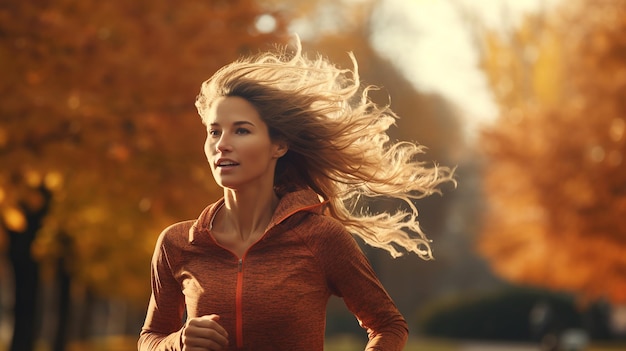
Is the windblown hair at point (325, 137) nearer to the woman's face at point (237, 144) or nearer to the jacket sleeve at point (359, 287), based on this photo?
the woman's face at point (237, 144)

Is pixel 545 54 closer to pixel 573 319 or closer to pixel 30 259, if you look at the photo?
pixel 30 259

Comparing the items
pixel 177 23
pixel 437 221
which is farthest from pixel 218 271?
pixel 437 221

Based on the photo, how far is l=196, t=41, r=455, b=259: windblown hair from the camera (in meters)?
3.85

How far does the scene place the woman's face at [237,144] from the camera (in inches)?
145

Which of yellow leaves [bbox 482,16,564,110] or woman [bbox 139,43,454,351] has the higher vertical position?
yellow leaves [bbox 482,16,564,110]

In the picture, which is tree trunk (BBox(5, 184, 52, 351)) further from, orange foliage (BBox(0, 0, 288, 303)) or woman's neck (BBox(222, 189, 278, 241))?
woman's neck (BBox(222, 189, 278, 241))

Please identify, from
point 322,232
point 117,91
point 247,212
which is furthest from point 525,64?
point 322,232

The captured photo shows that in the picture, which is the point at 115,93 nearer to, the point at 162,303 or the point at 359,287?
the point at 162,303

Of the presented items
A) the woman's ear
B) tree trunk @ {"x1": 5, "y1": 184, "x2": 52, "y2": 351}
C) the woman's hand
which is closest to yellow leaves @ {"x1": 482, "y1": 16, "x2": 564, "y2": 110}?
tree trunk @ {"x1": 5, "y1": 184, "x2": 52, "y2": 351}

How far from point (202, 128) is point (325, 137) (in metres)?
7.80

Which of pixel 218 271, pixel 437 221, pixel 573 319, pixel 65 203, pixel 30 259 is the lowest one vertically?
pixel 218 271

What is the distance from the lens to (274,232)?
11.9 feet

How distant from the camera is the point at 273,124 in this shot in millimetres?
3844

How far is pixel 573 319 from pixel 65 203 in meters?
26.2
